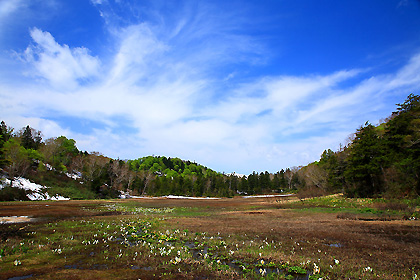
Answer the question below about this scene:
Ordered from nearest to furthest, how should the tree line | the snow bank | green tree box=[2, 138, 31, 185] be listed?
1. the tree line
2. the snow bank
3. green tree box=[2, 138, 31, 185]

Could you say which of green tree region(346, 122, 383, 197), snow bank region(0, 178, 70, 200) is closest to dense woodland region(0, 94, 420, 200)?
green tree region(346, 122, 383, 197)

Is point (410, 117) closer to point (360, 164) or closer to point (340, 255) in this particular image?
point (360, 164)

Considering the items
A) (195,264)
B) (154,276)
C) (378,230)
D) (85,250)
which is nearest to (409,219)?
(378,230)

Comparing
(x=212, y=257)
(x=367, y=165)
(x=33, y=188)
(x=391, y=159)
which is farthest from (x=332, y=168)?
(x=33, y=188)

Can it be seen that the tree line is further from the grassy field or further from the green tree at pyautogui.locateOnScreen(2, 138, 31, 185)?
the green tree at pyautogui.locateOnScreen(2, 138, 31, 185)

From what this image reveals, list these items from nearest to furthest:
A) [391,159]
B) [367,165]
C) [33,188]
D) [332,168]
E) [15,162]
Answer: [391,159]
[367,165]
[15,162]
[33,188]
[332,168]

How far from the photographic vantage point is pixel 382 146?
146 ft

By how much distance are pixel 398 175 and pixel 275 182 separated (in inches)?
4685

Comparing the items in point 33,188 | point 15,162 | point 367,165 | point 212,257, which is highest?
point 15,162

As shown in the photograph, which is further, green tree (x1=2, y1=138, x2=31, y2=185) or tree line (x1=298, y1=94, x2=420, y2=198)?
green tree (x1=2, y1=138, x2=31, y2=185)

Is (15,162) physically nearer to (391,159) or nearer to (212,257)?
(212,257)

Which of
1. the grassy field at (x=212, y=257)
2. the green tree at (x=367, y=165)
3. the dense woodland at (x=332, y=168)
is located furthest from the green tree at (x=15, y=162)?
the green tree at (x=367, y=165)

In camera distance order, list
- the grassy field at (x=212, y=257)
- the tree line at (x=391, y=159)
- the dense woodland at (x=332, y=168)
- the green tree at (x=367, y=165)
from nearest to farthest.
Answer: the grassy field at (x=212, y=257)
the tree line at (x=391, y=159)
the dense woodland at (x=332, y=168)
the green tree at (x=367, y=165)

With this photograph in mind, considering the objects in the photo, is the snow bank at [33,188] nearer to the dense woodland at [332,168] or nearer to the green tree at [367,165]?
the dense woodland at [332,168]
